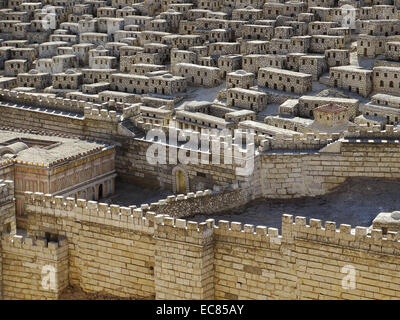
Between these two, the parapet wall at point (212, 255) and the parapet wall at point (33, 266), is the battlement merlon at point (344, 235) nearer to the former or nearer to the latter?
the parapet wall at point (212, 255)

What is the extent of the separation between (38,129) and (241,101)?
1622 cm

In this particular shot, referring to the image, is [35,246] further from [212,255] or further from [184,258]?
[212,255]

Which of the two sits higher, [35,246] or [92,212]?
[92,212]

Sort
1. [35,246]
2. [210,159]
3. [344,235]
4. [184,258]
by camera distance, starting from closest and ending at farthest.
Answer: [344,235] < [184,258] < [35,246] < [210,159]

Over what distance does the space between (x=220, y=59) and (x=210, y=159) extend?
27430mm

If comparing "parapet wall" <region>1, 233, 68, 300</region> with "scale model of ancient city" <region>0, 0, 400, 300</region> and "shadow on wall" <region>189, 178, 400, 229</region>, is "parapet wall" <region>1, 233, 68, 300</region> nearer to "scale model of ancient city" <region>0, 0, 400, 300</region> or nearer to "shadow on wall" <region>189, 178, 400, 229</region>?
"scale model of ancient city" <region>0, 0, 400, 300</region>

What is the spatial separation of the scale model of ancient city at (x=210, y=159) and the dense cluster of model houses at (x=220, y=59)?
0.47ft

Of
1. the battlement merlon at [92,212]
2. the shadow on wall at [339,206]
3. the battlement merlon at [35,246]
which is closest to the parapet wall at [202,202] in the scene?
the shadow on wall at [339,206]

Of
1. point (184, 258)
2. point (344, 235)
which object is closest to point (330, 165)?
point (344, 235)

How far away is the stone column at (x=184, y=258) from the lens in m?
31.9

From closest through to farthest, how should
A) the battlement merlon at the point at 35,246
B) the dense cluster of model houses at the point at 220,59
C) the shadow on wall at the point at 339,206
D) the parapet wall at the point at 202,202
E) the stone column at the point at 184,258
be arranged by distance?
the stone column at the point at 184,258
the battlement merlon at the point at 35,246
the parapet wall at the point at 202,202
the shadow on wall at the point at 339,206
the dense cluster of model houses at the point at 220,59

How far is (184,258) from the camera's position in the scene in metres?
32.1

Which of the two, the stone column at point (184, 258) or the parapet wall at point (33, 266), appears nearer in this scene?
the stone column at point (184, 258)

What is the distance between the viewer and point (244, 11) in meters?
76.4
